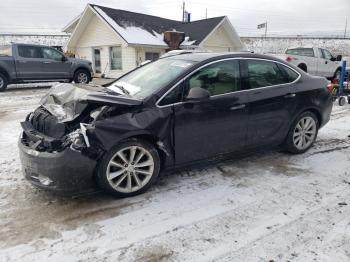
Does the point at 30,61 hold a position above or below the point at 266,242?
above

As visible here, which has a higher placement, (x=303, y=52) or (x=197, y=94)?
(x=303, y=52)

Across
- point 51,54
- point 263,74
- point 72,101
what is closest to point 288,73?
point 263,74

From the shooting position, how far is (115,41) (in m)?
19.7

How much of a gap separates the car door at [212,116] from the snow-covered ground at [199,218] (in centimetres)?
42

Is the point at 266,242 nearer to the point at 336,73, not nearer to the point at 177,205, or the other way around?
the point at 177,205

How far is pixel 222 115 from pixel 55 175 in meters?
2.14

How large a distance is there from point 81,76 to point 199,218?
44.1ft

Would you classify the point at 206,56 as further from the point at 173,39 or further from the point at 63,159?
the point at 173,39

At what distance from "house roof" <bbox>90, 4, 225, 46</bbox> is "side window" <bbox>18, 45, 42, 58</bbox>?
17.4ft

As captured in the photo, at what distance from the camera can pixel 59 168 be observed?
11.1 ft

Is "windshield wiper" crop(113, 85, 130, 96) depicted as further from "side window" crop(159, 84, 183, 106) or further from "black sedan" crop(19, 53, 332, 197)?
"side window" crop(159, 84, 183, 106)

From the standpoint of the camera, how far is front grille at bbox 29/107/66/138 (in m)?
3.64

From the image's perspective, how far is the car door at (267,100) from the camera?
4.59 m

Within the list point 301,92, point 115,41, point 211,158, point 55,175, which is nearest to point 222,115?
point 211,158
